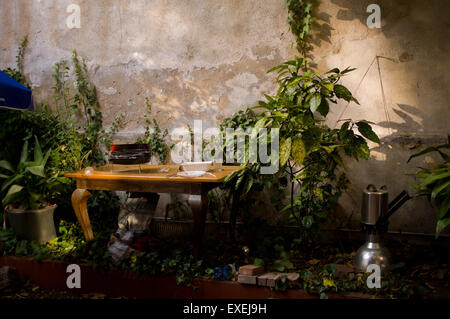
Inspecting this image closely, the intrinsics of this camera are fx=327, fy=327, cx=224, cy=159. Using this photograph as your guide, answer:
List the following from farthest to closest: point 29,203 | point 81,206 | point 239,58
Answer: point 239,58 < point 29,203 < point 81,206

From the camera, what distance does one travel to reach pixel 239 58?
3.50 m

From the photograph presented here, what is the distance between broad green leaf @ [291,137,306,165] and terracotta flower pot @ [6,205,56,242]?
2520 mm

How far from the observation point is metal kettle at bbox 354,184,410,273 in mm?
2502

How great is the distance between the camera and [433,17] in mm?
3035

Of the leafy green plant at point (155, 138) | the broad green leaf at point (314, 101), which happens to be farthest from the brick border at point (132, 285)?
the leafy green plant at point (155, 138)

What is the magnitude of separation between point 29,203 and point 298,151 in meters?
2.68

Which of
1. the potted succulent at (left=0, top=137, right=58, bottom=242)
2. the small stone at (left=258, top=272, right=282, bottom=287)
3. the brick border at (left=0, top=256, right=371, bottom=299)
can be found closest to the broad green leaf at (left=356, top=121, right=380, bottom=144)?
the brick border at (left=0, top=256, right=371, bottom=299)

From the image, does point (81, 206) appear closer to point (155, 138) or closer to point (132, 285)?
point (132, 285)

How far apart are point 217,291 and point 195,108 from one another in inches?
77.7

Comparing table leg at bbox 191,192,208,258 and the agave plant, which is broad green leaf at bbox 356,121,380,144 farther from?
the agave plant

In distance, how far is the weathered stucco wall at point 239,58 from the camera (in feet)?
10.2

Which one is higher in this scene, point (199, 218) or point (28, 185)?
point (28, 185)

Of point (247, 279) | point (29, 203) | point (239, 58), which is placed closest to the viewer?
point (247, 279)

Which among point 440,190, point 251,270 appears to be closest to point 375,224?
point 440,190
